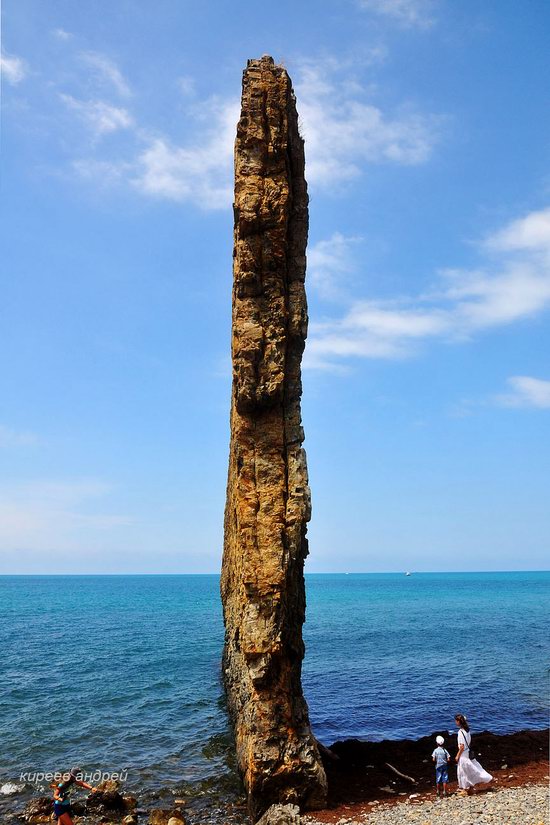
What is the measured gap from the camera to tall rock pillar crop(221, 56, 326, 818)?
18.9 metres

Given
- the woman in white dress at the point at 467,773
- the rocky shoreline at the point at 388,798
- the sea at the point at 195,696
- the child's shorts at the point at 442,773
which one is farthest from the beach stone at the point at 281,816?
the woman in white dress at the point at 467,773

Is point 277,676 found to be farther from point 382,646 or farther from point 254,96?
point 382,646

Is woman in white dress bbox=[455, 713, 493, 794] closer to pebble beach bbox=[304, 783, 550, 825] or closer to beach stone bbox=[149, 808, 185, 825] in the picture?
pebble beach bbox=[304, 783, 550, 825]

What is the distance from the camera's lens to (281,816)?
16.9 meters

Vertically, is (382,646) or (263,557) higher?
(263,557)

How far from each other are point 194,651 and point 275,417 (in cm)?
3905

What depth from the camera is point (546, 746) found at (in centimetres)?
2470

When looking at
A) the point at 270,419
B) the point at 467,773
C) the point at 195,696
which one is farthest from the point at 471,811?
the point at 195,696

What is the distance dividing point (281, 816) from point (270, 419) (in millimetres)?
12366

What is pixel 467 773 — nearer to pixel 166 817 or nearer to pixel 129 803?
pixel 166 817

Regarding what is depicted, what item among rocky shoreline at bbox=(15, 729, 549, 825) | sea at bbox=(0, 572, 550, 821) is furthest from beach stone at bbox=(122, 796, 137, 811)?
sea at bbox=(0, 572, 550, 821)

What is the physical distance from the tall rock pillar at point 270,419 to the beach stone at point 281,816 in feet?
3.18

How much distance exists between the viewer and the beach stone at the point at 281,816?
54.7 feet

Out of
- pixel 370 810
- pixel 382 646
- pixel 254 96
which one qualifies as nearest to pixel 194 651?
pixel 382 646
